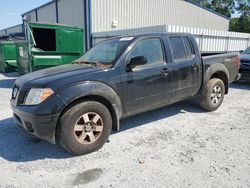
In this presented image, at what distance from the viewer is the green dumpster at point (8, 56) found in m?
11.7

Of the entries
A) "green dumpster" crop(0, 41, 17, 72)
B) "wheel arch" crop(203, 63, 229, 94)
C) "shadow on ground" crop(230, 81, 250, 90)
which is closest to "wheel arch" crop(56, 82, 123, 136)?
"wheel arch" crop(203, 63, 229, 94)

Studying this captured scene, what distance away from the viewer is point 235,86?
920 cm

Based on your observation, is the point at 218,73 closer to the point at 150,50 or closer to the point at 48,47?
the point at 150,50

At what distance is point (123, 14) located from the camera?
54.1 ft

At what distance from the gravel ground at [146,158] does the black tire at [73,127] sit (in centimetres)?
14

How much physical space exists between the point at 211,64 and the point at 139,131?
2.47m

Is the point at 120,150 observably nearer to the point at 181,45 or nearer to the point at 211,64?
the point at 181,45

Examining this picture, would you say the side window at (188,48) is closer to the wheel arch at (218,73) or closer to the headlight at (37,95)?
the wheel arch at (218,73)

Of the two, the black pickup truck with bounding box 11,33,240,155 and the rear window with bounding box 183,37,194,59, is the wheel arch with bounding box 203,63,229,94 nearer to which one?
the black pickup truck with bounding box 11,33,240,155

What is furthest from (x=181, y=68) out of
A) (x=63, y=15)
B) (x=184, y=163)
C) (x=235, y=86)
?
(x=63, y=15)

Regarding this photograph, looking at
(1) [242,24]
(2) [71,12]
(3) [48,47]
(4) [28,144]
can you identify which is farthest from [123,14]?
(1) [242,24]

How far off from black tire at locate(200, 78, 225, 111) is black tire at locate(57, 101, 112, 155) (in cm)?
278

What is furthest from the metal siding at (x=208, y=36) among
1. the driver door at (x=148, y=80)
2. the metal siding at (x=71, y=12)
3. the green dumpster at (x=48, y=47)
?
the driver door at (x=148, y=80)

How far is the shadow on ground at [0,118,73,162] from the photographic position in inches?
143
